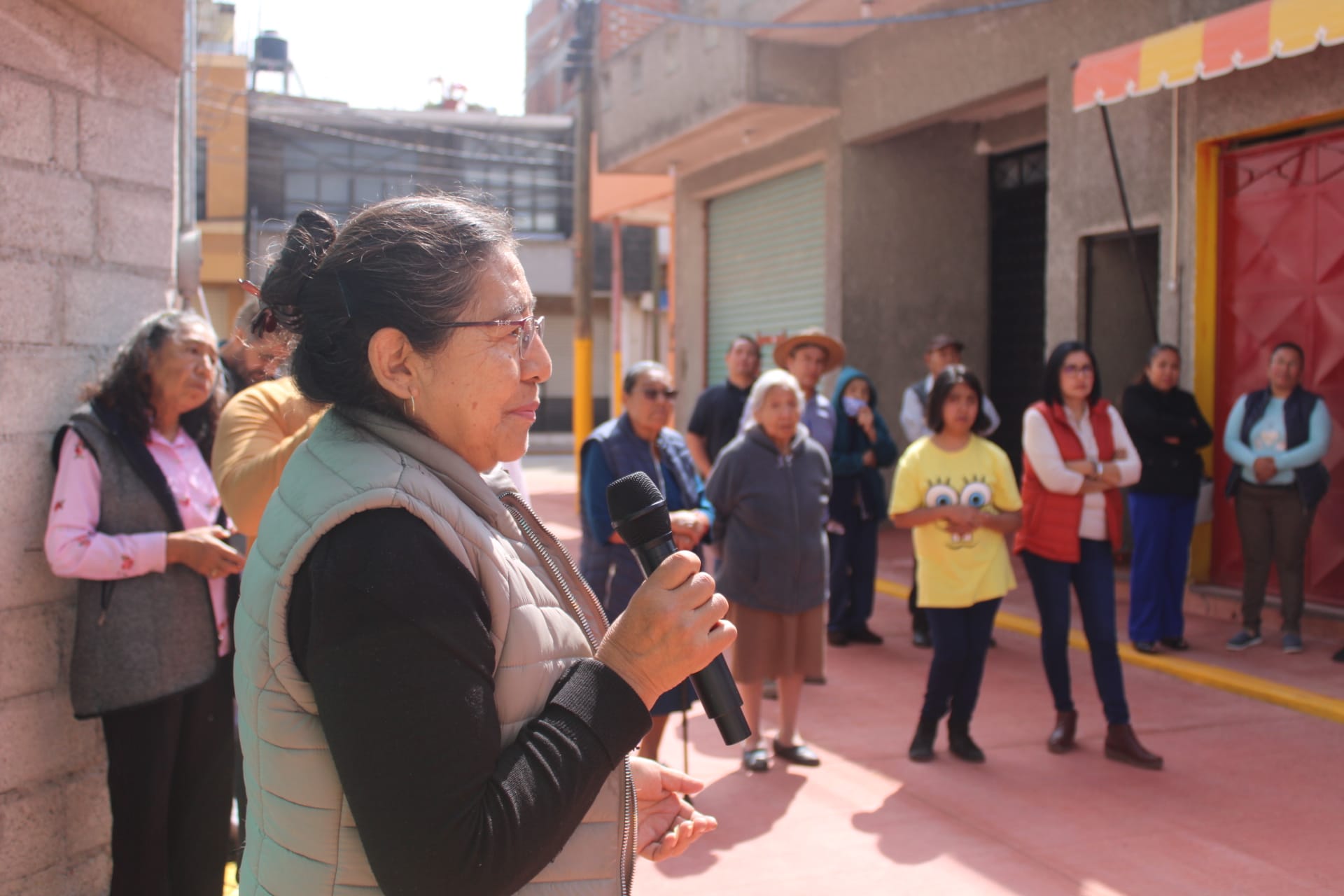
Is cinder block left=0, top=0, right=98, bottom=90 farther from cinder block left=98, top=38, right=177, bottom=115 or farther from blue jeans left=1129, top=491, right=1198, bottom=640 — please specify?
blue jeans left=1129, top=491, right=1198, bottom=640

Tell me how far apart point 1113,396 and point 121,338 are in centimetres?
831

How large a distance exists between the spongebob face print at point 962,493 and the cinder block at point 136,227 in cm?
339

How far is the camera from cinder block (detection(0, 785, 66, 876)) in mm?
3152

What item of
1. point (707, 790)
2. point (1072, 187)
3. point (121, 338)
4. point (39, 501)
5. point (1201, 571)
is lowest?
point (707, 790)

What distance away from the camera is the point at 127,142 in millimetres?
3592

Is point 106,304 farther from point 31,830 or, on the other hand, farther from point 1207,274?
point 1207,274

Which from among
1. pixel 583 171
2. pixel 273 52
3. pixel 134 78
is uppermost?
pixel 273 52

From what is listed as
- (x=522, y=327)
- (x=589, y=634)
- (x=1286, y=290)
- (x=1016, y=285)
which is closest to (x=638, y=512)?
(x=589, y=634)

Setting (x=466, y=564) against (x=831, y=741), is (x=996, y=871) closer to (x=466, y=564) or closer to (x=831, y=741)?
(x=831, y=741)

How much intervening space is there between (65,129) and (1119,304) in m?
7.87

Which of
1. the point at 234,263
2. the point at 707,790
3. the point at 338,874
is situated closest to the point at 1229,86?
the point at 707,790

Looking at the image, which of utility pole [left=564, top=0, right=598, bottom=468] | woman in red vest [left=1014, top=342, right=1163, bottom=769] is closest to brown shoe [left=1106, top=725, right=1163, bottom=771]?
woman in red vest [left=1014, top=342, right=1163, bottom=769]

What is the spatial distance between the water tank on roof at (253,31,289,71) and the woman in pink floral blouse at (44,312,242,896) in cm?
3071

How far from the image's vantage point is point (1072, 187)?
8883 millimetres
